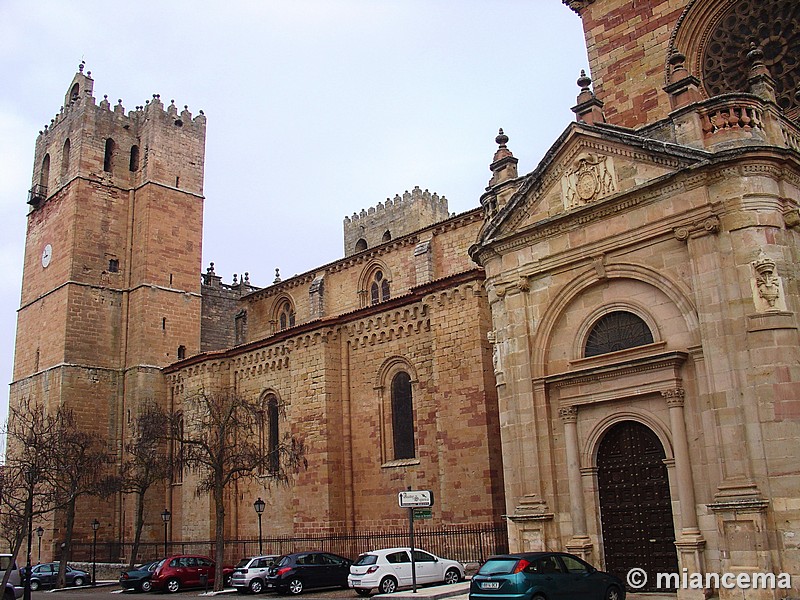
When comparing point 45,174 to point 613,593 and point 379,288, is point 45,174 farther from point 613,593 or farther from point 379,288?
point 613,593

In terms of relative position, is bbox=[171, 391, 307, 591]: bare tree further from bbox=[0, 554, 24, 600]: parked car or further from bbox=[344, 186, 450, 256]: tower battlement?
bbox=[344, 186, 450, 256]: tower battlement

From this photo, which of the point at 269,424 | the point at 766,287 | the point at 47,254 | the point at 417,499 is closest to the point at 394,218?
the point at 269,424

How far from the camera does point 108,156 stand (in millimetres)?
41344

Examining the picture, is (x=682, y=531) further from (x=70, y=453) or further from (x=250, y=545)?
(x=70, y=453)

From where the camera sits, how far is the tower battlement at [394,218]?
4338 centimetres

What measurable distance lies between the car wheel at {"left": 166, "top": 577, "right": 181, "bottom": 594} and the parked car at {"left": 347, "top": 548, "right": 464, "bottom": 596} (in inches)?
330

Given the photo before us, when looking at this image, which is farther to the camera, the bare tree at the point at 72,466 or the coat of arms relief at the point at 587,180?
the bare tree at the point at 72,466

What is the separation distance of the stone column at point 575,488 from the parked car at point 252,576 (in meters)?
10.1

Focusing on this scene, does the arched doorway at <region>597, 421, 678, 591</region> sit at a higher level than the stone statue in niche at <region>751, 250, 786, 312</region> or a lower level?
lower

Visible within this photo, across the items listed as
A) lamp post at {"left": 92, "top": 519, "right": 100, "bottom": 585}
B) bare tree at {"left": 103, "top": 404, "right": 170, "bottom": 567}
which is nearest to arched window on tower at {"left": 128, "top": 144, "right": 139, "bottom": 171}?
bare tree at {"left": 103, "top": 404, "right": 170, "bottom": 567}

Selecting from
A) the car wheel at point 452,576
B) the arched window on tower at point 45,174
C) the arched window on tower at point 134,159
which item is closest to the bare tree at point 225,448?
the car wheel at point 452,576

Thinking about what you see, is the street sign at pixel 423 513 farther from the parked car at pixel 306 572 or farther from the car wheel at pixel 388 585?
the parked car at pixel 306 572

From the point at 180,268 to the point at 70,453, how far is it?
1128 centimetres

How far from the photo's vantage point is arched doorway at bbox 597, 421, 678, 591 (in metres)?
15.0
